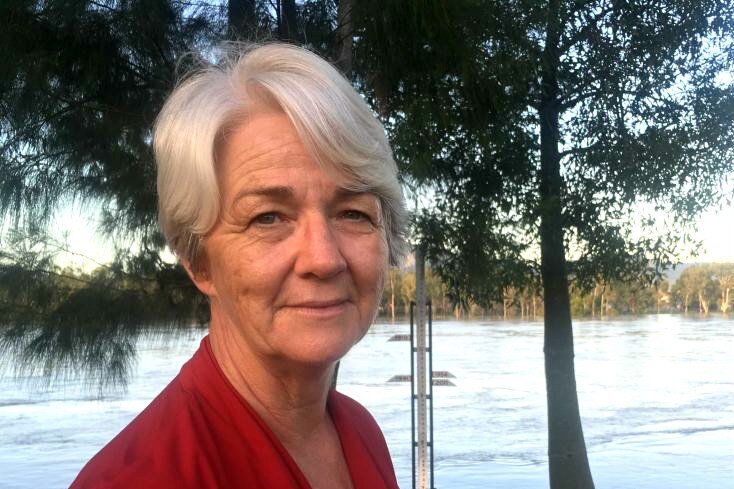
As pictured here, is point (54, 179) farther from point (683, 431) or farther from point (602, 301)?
point (683, 431)

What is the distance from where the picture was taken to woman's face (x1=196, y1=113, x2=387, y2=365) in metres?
0.85

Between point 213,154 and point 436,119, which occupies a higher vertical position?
point 436,119

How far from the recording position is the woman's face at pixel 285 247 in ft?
2.77

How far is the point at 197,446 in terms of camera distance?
781 millimetres

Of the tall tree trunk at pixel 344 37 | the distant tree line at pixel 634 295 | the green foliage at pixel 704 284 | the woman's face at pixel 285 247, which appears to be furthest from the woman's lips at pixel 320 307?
the green foliage at pixel 704 284

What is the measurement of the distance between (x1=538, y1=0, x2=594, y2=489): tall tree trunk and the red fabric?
3.22 metres

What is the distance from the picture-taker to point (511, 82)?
328 centimetres

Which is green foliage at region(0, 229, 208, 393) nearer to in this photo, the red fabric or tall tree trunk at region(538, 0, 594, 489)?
tall tree trunk at region(538, 0, 594, 489)

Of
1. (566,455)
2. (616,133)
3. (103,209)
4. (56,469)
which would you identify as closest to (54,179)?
(103,209)

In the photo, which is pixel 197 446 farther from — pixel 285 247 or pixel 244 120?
pixel 244 120

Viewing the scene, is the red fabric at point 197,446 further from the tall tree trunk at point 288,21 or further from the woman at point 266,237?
the tall tree trunk at point 288,21

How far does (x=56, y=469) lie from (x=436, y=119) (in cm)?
242

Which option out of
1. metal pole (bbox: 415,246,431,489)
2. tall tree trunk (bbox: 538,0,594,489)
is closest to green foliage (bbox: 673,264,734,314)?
tall tree trunk (bbox: 538,0,594,489)

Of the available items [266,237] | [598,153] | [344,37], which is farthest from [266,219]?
[598,153]
